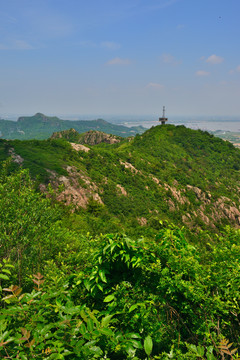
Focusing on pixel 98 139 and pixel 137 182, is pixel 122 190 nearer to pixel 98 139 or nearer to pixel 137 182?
pixel 137 182

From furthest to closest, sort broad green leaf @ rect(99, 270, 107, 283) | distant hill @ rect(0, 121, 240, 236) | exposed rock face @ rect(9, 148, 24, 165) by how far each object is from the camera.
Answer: exposed rock face @ rect(9, 148, 24, 165) → distant hill @ rect(0, 121, 240, 236) → broad green leaf @ rect(99, 270, 107, 283)

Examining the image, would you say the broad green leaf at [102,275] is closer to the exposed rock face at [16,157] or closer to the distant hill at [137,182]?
the distant hill at [137,182]

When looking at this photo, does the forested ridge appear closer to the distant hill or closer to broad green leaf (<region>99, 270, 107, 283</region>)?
broad green leaf (<region>99, 270, 107, 283</region>)

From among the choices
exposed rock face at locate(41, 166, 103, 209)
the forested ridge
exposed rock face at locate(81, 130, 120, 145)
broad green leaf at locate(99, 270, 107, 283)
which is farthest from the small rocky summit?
broad green leaf at locate(99, 270, 107, 283)

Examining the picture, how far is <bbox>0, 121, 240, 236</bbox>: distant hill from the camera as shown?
37.8 meters

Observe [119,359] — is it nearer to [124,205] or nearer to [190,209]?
[124,205]

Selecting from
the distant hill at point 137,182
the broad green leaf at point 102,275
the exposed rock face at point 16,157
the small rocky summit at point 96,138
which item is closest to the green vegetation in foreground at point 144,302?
the broad green leaf at point 102,275

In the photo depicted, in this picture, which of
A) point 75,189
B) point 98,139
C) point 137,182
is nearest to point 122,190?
point 137,182

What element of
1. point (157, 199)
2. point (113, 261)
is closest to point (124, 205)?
point (157, 199)

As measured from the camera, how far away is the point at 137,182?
54094 mm

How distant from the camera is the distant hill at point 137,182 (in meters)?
37.8

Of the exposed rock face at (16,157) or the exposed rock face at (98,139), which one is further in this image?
A: the exposed rock face at (98,139)

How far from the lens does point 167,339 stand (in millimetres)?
3912

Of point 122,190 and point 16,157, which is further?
point 122,190
